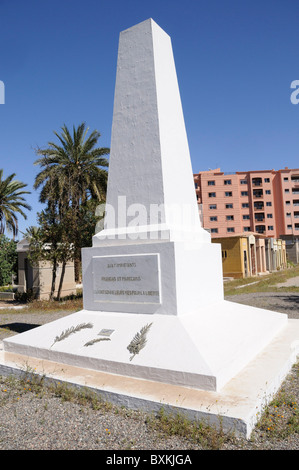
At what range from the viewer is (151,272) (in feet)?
17.5

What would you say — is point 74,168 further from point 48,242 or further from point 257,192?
point 257,192

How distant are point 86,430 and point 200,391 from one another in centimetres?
133

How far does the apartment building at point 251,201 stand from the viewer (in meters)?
61.7

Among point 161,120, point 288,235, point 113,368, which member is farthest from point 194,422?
point 288,235

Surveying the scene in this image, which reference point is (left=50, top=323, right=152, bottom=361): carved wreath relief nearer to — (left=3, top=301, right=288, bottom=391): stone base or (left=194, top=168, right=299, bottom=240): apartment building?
(left=3, top=301, right=288, bottom=391): stone base

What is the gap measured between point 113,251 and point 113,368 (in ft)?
6.46

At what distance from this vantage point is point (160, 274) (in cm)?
525

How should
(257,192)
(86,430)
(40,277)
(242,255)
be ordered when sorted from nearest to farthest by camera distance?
1. (86,430)
2. (40,277)
3. (242,255)
4. (257,192)

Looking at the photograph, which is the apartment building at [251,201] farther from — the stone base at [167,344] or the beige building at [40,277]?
the stone base at [167,344]

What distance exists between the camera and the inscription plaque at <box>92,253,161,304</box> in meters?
5.31

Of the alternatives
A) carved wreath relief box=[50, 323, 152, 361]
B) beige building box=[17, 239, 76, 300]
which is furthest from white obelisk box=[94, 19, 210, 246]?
beige building box=[17, 239, 76, 300]

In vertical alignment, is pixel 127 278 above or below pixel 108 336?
above

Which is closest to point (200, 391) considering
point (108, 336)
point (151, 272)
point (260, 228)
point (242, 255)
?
point (108, 336)

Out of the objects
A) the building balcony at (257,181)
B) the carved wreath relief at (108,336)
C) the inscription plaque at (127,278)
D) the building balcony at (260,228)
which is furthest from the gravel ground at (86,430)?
the building balcony at (257,181)
